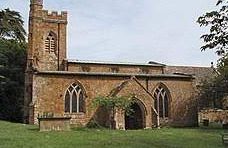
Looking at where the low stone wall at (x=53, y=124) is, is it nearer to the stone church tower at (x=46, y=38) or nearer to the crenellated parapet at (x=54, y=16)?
the stone church tower at (x=46, y=38)

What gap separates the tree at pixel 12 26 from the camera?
142 feet

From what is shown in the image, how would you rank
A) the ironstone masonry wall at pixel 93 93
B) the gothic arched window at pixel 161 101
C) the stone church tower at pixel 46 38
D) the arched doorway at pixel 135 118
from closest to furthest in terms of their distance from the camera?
the ironstone masonry wall at pixel 93 93, the arched doorway at pixel 135 118, the gothic arched window at pixel 161 101, the stone church tower at pixel 46 38

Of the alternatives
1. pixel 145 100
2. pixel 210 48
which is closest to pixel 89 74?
pixel 145 100

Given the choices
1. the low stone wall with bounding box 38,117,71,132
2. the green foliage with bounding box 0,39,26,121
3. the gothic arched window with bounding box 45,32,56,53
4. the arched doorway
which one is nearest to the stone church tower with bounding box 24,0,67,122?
the gothic arched window with bounding box 45,32,56,53

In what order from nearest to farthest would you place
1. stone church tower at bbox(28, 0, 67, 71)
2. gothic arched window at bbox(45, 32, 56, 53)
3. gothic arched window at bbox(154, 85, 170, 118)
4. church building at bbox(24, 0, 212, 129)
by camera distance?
church building at bbox(24, 0, 212, 129)
gothic arched window at bbox(154, 85, 170, 118)
stone church tower at bbox(28, 0, 67, 71)
gothic arched window at bbox(45, 32, 56, 53)

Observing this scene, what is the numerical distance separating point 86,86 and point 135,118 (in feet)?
19.8

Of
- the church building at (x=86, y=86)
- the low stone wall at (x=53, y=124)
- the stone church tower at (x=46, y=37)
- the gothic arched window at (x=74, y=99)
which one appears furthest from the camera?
the stone church tower at (x=46, y=37)

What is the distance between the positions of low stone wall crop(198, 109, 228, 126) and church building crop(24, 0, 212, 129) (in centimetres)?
96

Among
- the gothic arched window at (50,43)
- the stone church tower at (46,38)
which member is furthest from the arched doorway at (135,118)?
the gothic arched window at (50,43)

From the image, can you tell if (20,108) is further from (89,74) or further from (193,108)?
(193,108)

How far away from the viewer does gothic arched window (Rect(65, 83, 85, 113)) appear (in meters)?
38.1

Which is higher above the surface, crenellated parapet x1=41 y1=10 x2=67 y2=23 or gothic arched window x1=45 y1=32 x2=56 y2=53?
crenellated parapet x1=41 y1=10 x2=67 y2=23

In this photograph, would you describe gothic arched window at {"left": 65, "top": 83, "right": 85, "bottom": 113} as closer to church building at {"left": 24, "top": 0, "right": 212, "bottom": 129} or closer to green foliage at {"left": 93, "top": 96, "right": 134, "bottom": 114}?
church building at {"left": 24, "top": 0, "right": 212, "bottom": 129}

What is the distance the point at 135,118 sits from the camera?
132 ft
